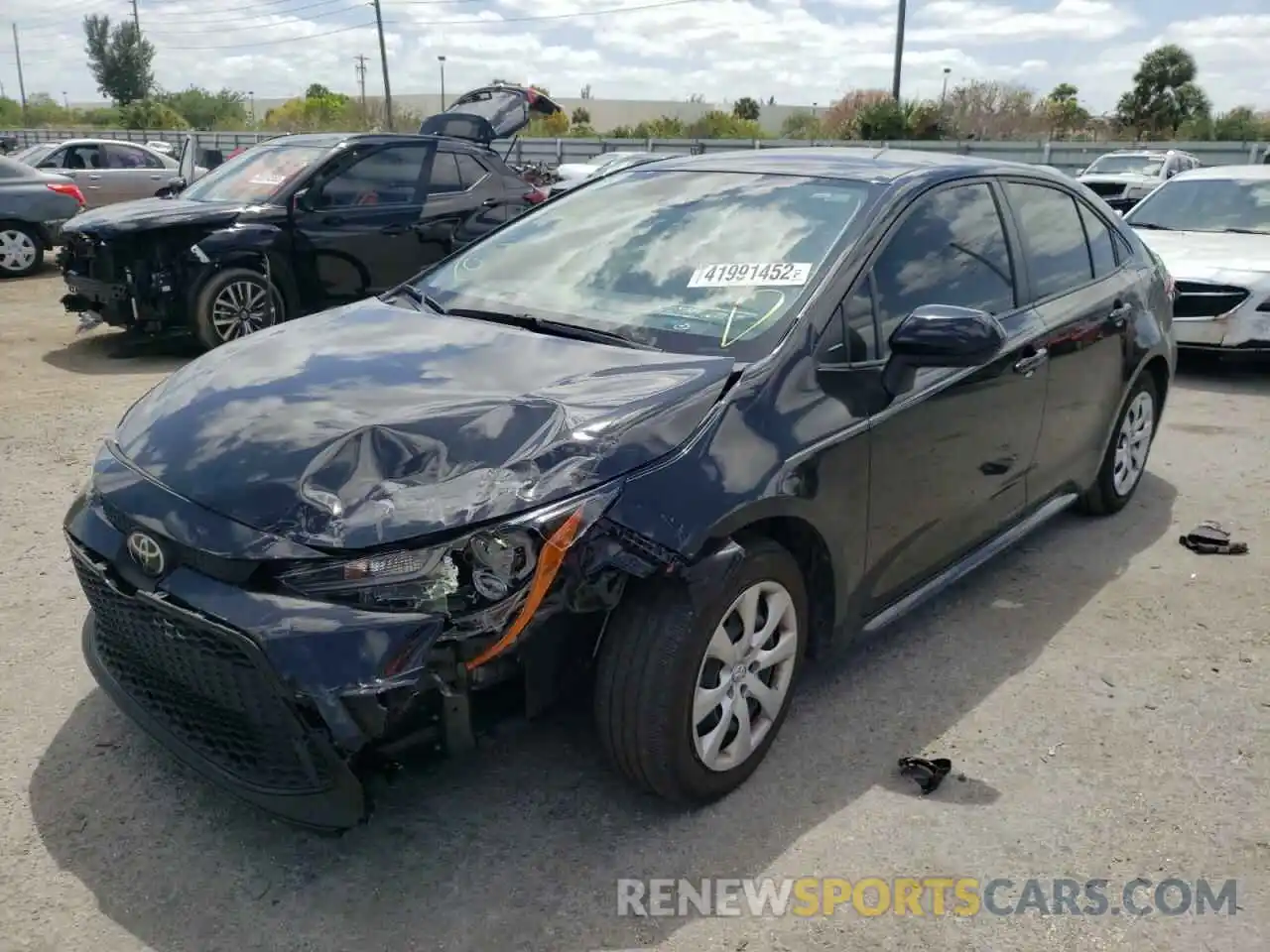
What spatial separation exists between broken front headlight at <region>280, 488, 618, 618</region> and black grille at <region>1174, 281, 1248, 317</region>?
724cm

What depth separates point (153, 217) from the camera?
7.90 metres

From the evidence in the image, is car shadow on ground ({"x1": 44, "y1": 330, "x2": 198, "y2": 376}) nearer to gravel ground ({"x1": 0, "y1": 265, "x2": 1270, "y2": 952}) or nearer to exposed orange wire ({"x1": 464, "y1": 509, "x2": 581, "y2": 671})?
gravel ground ({"x1": 0, "y1": 265, "x2": 1270, "y2": 952})

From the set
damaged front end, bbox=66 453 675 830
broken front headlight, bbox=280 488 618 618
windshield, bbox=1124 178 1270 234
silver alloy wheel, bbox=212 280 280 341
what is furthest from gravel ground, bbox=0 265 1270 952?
windshield, bbox=1124 178 1270 234

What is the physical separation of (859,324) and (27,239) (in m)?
12.7

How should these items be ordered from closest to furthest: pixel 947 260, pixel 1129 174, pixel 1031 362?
pixel 947 260
pixel 1031 362
pixel 1129 174

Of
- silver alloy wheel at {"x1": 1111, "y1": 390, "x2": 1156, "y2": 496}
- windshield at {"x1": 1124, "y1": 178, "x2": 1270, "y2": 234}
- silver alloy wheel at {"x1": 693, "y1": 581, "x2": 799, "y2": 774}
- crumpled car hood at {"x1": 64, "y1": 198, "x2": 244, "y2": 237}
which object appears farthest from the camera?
windshield at {"x1": 1124, "y1": 178, "x2": 1270, "y2": 234}

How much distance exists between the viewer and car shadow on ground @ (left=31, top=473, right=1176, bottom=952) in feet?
8.07

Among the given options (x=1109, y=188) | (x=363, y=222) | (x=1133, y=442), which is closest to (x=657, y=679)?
(x=1133, y=442)

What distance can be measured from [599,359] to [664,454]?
1.63 ft

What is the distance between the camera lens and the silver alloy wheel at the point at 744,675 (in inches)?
109

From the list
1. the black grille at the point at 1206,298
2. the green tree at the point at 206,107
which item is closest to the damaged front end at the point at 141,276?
the black grille at the point at 1206,298

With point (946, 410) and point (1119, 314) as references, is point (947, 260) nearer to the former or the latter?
point (946, 410)

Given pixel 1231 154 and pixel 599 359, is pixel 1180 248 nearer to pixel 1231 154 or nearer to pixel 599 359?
pixel 599 359

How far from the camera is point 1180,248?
340 inches
